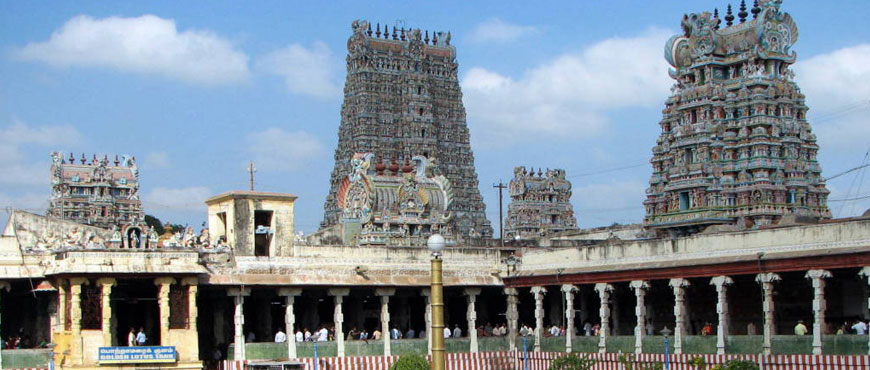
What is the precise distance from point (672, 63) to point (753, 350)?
43.3m

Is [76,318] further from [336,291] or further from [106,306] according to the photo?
[336,291]

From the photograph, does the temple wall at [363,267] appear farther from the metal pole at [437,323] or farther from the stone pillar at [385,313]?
the metal pole at [437,323]

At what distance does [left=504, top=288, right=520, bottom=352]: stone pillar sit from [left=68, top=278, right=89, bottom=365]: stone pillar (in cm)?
1661

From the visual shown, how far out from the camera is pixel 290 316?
47.2 meters

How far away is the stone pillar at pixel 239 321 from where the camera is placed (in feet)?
150

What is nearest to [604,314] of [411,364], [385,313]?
[411,364]

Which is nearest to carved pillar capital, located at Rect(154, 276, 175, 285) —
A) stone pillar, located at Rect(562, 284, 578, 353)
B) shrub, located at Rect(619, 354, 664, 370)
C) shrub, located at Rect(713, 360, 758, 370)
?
stone pillar, located at Rect(562, 284, 578, 353)

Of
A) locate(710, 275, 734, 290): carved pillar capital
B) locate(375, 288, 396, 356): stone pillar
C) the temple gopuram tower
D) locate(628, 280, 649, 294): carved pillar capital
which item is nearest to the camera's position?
locate(710, 275, 734, 290): carved pillar capital

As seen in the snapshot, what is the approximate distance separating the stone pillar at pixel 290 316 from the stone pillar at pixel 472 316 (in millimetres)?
6932

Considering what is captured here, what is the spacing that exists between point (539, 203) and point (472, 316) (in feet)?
194

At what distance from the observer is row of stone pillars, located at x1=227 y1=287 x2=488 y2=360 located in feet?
151

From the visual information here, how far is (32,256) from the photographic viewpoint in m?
45.7

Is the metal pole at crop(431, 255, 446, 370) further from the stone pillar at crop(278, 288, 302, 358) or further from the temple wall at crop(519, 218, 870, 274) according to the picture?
the stone pillar at crop(278, 288, 302, 358)

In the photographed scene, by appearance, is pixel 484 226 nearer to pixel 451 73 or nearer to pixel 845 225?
pixel 451 73
